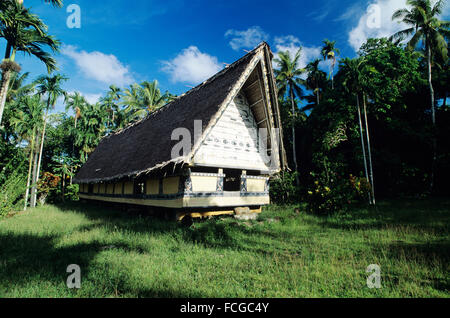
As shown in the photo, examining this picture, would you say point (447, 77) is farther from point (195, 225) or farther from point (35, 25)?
point (35, 25)

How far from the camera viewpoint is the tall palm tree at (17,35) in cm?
950

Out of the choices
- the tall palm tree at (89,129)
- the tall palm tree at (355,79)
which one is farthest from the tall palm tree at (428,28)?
the tall palm tree at (89,129)

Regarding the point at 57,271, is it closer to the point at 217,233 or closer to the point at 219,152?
the point at 217,233

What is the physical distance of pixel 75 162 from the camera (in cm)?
2822

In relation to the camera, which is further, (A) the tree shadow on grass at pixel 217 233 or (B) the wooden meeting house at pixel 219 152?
(B) the wooden meeting house at pixel 219 152

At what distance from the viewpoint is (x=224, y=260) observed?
16.6 feet

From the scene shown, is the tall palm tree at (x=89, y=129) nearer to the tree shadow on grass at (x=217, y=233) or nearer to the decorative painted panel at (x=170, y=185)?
the tree shadow on grass at (x=217, y=233)

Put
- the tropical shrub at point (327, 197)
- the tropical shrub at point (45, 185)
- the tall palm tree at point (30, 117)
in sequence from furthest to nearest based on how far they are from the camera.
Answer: the tropical shrub at point (45, 185) < the tall palm tree at point (30, 117) < the tropical shrub at point (327, 197)

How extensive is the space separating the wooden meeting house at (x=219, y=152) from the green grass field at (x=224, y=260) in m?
1.30

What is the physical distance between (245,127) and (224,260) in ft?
21.7

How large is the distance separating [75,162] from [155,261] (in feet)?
95.1

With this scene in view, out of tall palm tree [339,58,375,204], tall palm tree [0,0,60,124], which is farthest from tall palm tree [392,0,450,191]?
tall palm tree [0,0,60,124]

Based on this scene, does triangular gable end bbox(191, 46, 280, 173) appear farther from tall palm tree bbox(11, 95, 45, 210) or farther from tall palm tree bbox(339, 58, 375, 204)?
tall palm tree bbox(11, 95, 45, 210)

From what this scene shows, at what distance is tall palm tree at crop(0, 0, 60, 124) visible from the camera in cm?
950
